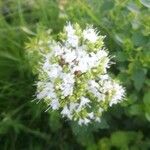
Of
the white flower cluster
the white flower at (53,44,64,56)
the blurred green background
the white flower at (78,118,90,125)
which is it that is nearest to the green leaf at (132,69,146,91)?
the blurred green background

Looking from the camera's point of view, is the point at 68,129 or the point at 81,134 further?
the point at 68,129

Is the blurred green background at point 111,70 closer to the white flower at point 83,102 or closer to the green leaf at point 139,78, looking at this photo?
the green leaf at point 139,78

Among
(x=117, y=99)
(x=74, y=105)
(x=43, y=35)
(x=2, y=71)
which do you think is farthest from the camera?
(x=2, y=71)

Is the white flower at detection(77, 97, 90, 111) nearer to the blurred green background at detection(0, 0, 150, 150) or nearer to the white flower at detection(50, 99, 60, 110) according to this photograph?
the white flower at detection(50, 99, 60, 110)

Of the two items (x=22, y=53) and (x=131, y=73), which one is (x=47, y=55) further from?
(x=22, y=53)

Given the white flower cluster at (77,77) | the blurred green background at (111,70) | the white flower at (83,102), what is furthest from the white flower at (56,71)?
the blurred green background at (111,70)

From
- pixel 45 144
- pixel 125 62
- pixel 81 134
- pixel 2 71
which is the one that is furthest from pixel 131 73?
pixel 2 71

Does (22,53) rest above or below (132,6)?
above

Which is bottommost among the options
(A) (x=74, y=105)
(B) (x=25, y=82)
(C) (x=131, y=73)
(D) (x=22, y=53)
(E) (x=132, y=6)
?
(A) (x=74, y=105)
